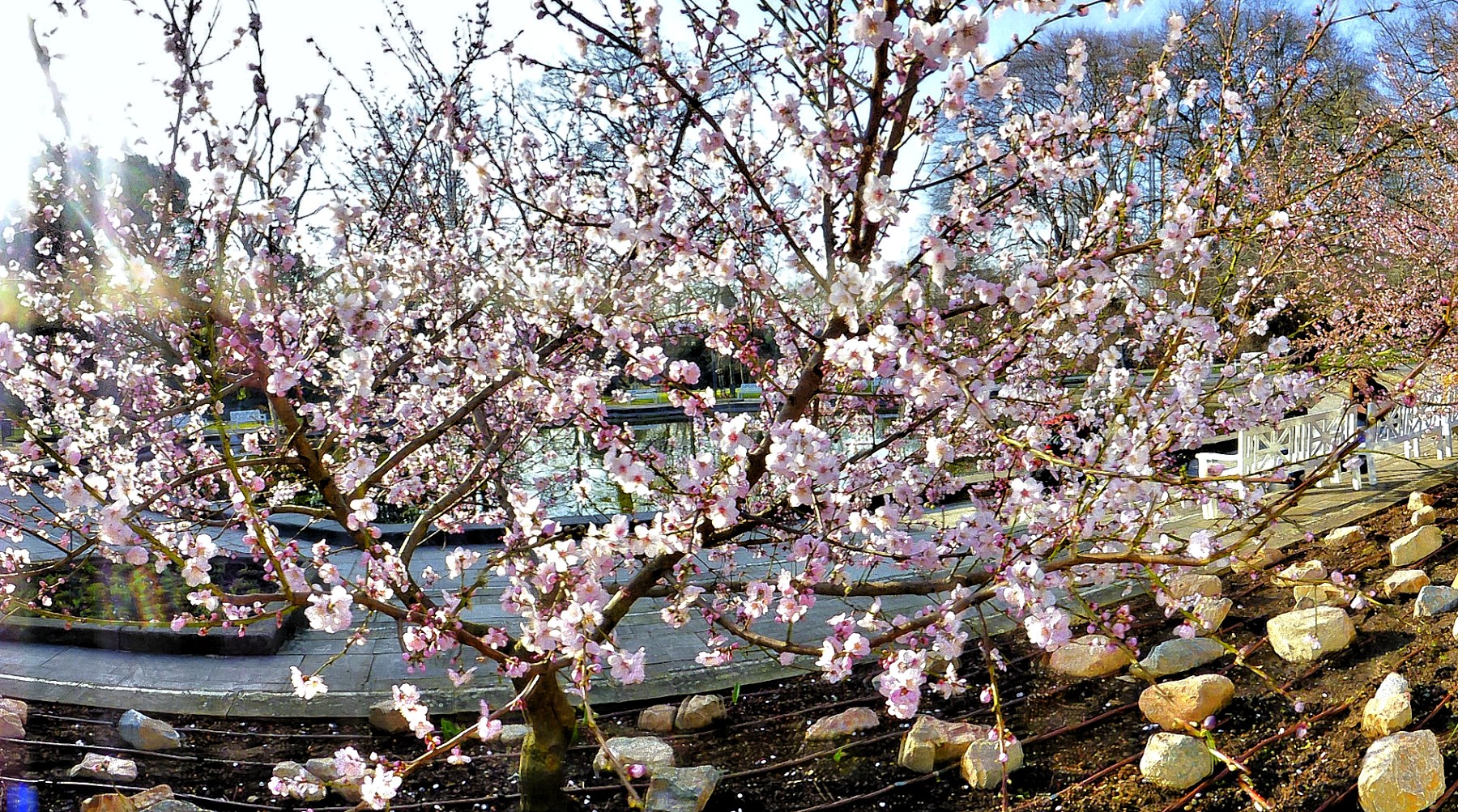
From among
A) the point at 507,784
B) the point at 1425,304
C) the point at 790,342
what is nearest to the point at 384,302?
the point at 790,342

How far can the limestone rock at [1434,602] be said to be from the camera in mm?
4984

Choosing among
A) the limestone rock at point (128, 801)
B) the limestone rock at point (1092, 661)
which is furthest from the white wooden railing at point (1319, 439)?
the limestone rock at point (128, 801)

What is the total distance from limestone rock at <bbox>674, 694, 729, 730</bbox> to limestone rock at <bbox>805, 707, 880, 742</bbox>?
49 cm

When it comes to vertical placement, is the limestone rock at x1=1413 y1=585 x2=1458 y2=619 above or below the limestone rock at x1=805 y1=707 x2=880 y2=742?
above

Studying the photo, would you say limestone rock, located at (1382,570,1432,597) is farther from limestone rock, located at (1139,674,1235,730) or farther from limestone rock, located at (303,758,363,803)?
limestone rock, located at (303,758,363,803)

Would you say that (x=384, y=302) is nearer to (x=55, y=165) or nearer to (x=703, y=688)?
(x=55, y=165)

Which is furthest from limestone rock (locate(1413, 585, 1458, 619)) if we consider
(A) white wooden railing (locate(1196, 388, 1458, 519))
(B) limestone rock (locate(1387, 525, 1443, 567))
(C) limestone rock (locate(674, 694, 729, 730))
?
(C) limestone rock (locate(674, 694, 729, 730))

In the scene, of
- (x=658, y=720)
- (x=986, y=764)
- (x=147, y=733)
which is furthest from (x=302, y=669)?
(x=986, y=764)

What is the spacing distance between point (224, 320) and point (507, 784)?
233cm

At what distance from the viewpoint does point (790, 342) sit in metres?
3.96

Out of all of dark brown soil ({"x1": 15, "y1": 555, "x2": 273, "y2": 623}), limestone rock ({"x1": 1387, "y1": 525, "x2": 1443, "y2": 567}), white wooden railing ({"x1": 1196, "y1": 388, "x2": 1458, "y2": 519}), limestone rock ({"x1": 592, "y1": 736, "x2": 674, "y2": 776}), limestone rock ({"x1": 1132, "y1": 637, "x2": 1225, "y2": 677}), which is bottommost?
limestone rock ({"x1": 592, "y1": 736, "x2": 674, "y2": 776})

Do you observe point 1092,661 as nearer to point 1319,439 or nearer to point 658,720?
point 658,720

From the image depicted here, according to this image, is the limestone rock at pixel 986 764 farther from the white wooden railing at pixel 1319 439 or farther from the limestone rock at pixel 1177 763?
the white wooden railing at pixel 1319 439

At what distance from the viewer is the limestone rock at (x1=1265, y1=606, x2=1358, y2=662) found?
15.5 ft
